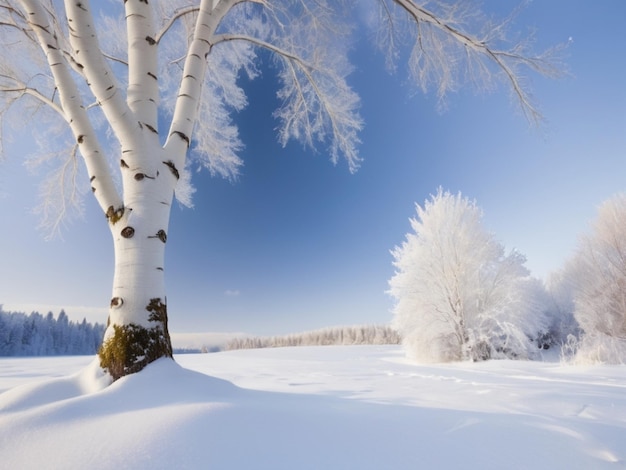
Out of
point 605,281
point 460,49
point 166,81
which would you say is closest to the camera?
point 460,49

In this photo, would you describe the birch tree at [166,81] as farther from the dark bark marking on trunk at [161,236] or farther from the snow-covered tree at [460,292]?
the snow-covered tree at [460,292]

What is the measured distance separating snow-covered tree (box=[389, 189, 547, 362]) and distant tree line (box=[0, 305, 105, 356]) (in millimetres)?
37527

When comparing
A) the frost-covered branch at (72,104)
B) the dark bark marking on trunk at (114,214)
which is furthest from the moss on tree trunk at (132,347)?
the frost-covered branch at (72,104)

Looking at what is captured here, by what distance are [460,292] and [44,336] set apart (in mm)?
51278

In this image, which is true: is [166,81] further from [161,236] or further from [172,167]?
[161,236]

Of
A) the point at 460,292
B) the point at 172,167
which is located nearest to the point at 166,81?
the point at 172,167

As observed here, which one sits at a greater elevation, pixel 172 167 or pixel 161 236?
pixel 172 167

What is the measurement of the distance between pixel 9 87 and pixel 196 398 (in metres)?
4.40

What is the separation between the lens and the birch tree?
6.45 feet

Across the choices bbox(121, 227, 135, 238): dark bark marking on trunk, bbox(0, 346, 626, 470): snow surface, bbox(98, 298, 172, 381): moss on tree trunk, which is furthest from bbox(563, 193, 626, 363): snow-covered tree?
bbox(121, 227, 135, 238): dark bark marking on trunk

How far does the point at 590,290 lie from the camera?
35.3 ft

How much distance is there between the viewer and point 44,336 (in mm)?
38844

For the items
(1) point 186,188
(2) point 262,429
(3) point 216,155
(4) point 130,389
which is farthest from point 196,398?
(1) point 186,188

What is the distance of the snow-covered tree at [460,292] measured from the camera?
8219 mm
